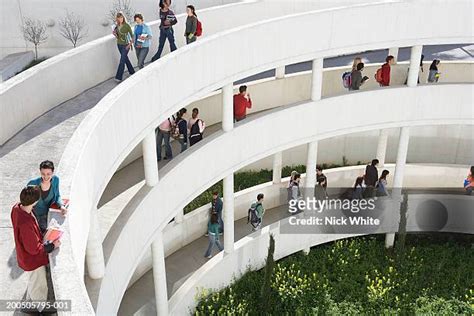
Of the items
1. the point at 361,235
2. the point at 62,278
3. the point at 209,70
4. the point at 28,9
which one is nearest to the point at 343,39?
the point at 209,70

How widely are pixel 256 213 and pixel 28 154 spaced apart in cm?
932

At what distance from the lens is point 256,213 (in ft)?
69.3

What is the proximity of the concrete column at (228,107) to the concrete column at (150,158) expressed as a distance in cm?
320

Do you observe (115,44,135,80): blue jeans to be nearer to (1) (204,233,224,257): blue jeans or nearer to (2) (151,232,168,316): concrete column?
(2) (151,232,168,316): concrete column

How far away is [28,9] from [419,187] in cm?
2571

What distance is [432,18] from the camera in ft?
64.0

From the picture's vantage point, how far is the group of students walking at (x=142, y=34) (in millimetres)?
16875

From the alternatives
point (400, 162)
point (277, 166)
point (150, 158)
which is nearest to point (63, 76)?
point (150, 158)

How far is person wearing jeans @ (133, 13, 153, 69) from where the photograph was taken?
17.4m

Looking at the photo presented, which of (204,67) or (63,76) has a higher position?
(204,67)

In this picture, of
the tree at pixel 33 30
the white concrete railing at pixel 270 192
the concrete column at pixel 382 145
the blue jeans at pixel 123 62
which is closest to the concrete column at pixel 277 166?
the white concrete railing at pixel 270 192

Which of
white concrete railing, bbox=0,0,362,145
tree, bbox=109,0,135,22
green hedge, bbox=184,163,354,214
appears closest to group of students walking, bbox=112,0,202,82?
white concrete railing, bbox=0,0,362,145

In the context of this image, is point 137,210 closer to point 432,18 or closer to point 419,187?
point 432,18

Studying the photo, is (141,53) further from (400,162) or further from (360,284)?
(360,284)
